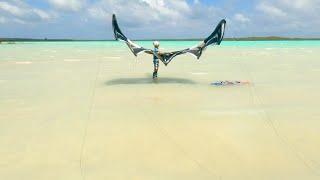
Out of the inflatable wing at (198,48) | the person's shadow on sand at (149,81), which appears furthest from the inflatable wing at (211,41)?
the person's shadow on sand at (149,81)

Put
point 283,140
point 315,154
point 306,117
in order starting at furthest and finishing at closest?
point 306,117 < point 283,140 < point 315,154

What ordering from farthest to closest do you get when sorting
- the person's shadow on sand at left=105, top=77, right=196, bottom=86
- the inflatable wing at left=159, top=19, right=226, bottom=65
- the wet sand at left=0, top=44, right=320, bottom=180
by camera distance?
the person's shadow on sand at left=105, top=77, right=196, bottom=86, the inflatable wing at left=159, top=19, right=226, bottom=65, the wet sand at left=0, top=44, right=320, bottom=180

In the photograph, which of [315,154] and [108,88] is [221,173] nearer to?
[315,154]

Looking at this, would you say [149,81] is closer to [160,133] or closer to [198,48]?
[198,48]

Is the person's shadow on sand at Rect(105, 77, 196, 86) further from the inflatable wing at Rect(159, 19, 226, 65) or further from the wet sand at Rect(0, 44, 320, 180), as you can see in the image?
the wet sand at Rect(0, 44, 320, 180)

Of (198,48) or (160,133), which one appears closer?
(160,133)

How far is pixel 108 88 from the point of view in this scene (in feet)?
46.0

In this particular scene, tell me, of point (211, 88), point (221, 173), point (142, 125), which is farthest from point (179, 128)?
point (211, 88)

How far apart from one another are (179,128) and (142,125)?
0.79 metres

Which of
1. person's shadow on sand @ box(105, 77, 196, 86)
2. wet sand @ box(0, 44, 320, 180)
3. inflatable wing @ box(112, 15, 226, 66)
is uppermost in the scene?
inflatable wing @ box(112, 15, 226, 66)

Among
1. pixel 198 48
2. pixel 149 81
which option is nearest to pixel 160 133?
pixel 198 48

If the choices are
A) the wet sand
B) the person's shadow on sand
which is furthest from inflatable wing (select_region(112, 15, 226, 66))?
the wet sand

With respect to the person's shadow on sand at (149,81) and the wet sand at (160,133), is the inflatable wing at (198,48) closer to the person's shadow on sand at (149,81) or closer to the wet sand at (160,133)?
the person's shadow on sand at (149,81)

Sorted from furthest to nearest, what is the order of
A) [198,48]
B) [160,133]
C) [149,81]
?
[149,81], [198,48], [160,133]
